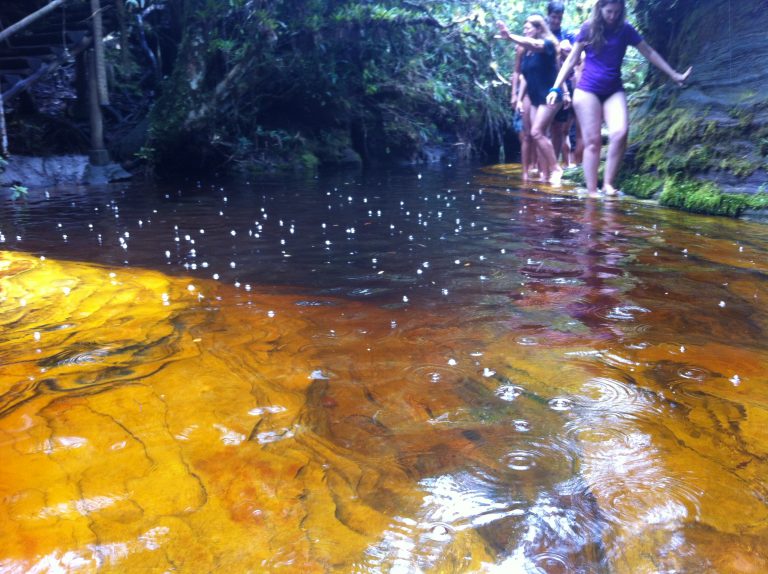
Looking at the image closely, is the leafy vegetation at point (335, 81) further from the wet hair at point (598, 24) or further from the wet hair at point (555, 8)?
the wet hair at point (598, 24)

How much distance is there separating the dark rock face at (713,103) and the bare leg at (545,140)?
119cm

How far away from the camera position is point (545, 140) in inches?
357

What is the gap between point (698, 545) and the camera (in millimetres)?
1466

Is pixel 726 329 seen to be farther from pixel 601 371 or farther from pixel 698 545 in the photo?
pixel 698 545

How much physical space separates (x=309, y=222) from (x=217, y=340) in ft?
12.3

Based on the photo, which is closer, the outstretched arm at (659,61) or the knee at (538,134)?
the outstretched arm at (659,61)

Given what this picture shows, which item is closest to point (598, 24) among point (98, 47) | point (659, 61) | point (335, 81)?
Answer: point (659, 61)

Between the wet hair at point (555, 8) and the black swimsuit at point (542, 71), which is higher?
the wet hair at point (555, 8)

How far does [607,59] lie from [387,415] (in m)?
6.39

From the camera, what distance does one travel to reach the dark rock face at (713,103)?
6.79 meters

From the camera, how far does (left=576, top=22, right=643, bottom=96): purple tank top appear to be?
22.9ft

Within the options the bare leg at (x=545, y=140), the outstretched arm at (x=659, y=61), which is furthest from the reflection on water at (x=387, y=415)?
the bare leg at (x=545, y=140)

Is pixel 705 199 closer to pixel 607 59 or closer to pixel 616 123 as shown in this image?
pixel 616 123

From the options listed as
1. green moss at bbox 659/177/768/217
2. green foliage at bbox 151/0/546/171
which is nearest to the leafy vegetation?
green foliage at bbox 151/0/546/171
